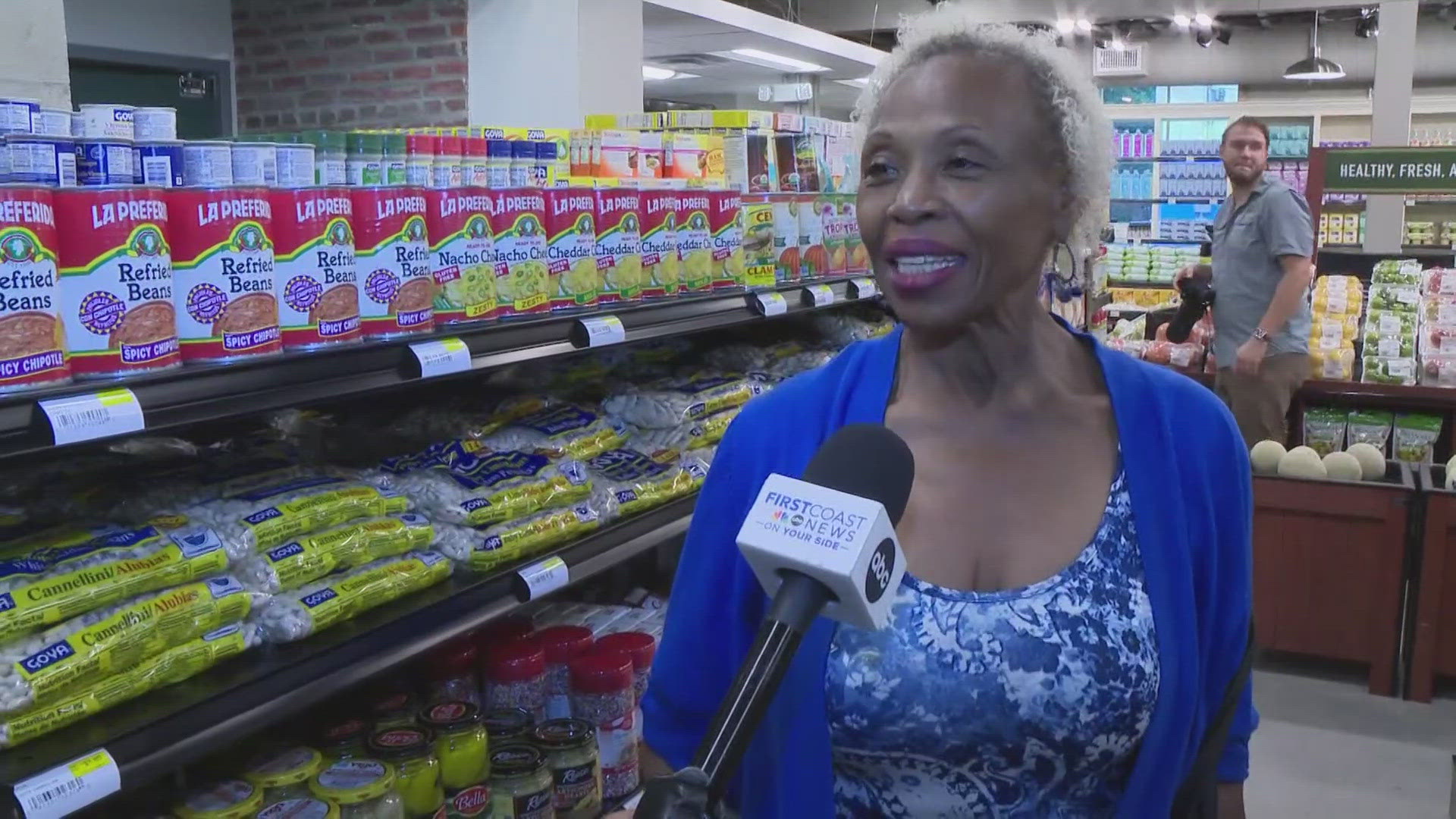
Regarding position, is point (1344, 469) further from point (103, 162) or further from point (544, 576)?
point (103, 162)

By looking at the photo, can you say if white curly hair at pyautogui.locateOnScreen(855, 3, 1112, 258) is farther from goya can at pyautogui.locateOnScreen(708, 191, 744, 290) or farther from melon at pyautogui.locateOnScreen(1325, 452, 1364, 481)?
melon at pyautogui.locateOnScreen(1325, 452, 1364, 481)

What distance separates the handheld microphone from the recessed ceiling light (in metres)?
8.12

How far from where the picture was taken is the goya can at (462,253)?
204cm

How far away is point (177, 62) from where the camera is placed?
5.68m

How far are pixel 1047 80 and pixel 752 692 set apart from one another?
0.88 m

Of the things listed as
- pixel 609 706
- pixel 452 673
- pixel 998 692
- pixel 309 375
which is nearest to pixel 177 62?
pixel 452 673

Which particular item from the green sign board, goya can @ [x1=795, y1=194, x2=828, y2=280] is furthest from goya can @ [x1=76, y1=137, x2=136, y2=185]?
the green sign board

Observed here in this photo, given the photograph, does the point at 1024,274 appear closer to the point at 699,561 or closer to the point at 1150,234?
the point at 699,561

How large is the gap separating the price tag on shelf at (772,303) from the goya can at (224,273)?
1.42 metres

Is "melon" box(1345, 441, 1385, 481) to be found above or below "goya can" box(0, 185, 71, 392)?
below

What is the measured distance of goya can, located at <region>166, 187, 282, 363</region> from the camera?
62.6 inches

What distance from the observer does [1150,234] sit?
13.0 meters

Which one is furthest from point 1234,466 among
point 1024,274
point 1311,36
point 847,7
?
point 1311,36

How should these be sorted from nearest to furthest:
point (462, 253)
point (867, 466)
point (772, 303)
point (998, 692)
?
point (867, 466) < point (998, 692) < point (462, 253) < point (772, 303)
